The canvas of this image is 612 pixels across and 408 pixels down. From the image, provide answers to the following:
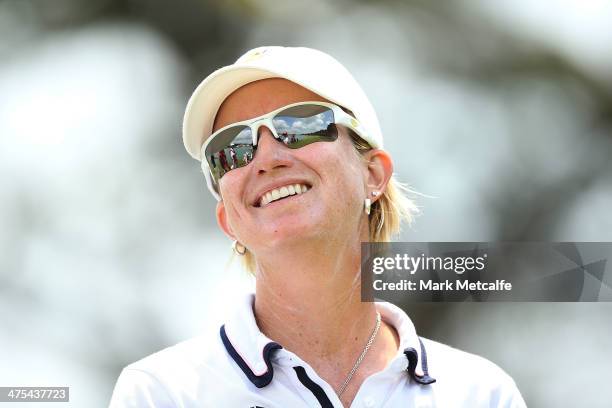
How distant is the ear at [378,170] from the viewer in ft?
9.05

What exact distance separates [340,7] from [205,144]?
2.56m

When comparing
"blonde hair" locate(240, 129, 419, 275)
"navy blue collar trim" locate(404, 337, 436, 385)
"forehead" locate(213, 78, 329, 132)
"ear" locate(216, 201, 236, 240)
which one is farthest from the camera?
"blonde hair" locate(240, 129, 419, 275)

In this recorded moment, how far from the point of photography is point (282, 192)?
249cm

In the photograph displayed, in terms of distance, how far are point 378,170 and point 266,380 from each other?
682mm

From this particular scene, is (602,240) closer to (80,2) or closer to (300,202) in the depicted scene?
(300,202)

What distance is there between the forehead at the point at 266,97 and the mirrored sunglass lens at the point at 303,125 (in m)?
0.05

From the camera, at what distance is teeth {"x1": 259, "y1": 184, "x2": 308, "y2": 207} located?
249 centimetres

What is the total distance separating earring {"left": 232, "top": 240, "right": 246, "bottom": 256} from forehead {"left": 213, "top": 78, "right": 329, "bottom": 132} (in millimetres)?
368

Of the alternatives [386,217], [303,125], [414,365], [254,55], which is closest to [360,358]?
[414,365]

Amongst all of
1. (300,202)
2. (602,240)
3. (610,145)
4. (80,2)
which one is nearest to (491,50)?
(610,145)

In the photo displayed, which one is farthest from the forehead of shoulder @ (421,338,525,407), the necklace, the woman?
shoulder @ (421,338,525,407)

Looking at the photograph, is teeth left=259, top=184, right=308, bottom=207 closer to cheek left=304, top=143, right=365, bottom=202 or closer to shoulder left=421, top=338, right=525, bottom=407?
cheek left=304, top=143, right=365, bottom=202

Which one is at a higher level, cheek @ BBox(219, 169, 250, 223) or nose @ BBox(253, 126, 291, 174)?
nose @ BBox(253, 126, 291, 174)

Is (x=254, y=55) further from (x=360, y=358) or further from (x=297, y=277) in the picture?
(x=360, y=358)
